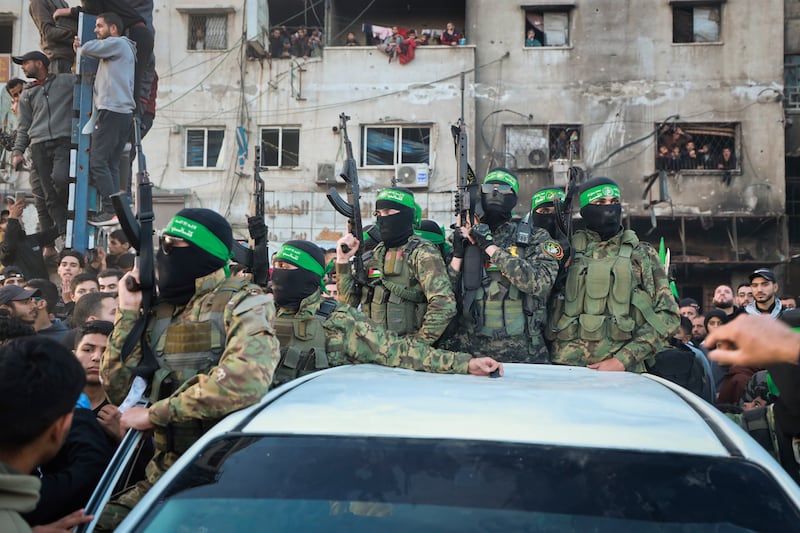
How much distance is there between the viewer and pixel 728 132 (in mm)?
20297

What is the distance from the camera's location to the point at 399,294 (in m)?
5.10

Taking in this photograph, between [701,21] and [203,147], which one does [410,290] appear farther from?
[701,21]

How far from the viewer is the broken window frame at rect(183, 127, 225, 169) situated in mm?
21000

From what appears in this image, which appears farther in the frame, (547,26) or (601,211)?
(547,26)

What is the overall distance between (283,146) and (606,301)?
16992 mm

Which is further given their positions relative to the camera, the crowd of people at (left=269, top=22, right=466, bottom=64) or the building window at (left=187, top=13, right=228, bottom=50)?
the building window at (left=187, top=13, right=228, bottom=50)

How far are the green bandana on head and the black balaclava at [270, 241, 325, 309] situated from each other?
1087mm

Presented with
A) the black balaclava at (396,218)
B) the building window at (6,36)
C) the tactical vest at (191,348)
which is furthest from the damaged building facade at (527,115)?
the tactical vest at (191,348)

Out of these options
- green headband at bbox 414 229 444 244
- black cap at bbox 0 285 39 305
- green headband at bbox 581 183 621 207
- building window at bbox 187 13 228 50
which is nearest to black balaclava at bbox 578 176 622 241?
green headband at bbox 581 183 621 207

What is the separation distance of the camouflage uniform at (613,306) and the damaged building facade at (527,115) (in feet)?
48.9

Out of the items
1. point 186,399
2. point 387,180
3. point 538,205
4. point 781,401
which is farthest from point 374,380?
point 387,180

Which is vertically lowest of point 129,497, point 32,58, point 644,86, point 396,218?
point 129,497

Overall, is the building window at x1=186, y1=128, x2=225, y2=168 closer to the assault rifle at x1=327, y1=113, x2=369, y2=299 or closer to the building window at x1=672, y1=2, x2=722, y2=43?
the building window at x1=672, y1=2, x2=722, y2=43

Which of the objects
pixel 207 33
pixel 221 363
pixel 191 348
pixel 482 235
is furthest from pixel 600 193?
pixel 207 33
